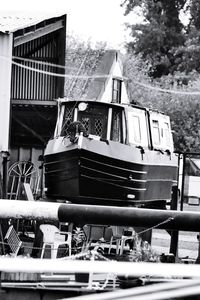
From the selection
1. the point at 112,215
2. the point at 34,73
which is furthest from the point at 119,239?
the point at 112,215

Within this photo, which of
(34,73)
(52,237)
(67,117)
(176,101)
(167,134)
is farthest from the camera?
(176,101)

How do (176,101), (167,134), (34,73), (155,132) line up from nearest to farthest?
(155,132), (167,134), (34,73), (176,101)

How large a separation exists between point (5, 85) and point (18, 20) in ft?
8.51

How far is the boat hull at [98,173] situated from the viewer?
776 inches

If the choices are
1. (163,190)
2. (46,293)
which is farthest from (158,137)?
(46,293)

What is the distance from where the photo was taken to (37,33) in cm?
2281

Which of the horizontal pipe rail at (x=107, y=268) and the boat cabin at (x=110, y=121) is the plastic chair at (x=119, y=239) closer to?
the boat cabin at (x=110, y=121)

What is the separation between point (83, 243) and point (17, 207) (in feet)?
35.0

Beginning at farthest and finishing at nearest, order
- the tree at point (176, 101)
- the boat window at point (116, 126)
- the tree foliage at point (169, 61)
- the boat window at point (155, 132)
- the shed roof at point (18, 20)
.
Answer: the tree foliage at point (169, 61) → the tree at point (176, 101) → the boat window at point (155, 132) → the shed roof at point (18, 20) → the boat window at point (116, 126)

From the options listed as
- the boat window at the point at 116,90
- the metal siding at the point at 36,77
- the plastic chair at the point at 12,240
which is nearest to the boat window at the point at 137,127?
the metal siding at the point at 36,77

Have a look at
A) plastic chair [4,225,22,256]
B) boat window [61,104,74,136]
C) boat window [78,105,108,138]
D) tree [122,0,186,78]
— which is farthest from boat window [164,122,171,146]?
tree [122,0,186,78]

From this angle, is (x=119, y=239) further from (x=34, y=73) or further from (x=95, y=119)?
(x=34, y=73)

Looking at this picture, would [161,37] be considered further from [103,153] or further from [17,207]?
[17,207]

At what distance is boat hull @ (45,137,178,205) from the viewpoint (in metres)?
19.7
